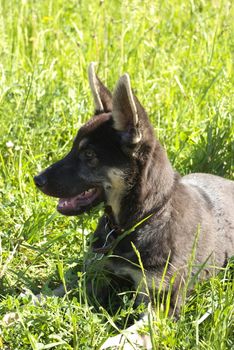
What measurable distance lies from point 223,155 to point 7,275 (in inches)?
81.4

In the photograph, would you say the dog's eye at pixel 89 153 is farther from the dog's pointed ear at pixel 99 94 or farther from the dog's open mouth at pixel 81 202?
the dog's pointed ear at pixel 99 94

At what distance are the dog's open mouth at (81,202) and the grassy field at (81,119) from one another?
8 cm

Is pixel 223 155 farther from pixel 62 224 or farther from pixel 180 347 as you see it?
pixel 180 347

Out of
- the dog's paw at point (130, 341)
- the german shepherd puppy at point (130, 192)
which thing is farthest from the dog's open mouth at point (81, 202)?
the dog's paw at point (130, 341)


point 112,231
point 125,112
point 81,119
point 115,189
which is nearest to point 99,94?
point 125,112

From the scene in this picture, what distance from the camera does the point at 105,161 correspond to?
382 centimetres

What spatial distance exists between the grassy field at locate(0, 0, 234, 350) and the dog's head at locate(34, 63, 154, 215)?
6.7 inches

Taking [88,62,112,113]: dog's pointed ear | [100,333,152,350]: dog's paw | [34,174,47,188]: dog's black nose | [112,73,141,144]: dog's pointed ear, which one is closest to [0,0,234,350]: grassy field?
[100,333,152,350]: dog's paw

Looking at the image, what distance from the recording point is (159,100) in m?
5.93

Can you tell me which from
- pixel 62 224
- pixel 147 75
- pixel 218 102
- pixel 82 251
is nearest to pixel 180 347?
pixel 82 251

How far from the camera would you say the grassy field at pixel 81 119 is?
3539 millimetres

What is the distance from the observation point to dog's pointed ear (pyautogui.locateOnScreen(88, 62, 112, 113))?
13.4 ft

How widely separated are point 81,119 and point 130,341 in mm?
2511

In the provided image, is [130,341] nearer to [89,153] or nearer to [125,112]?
[89,153]
